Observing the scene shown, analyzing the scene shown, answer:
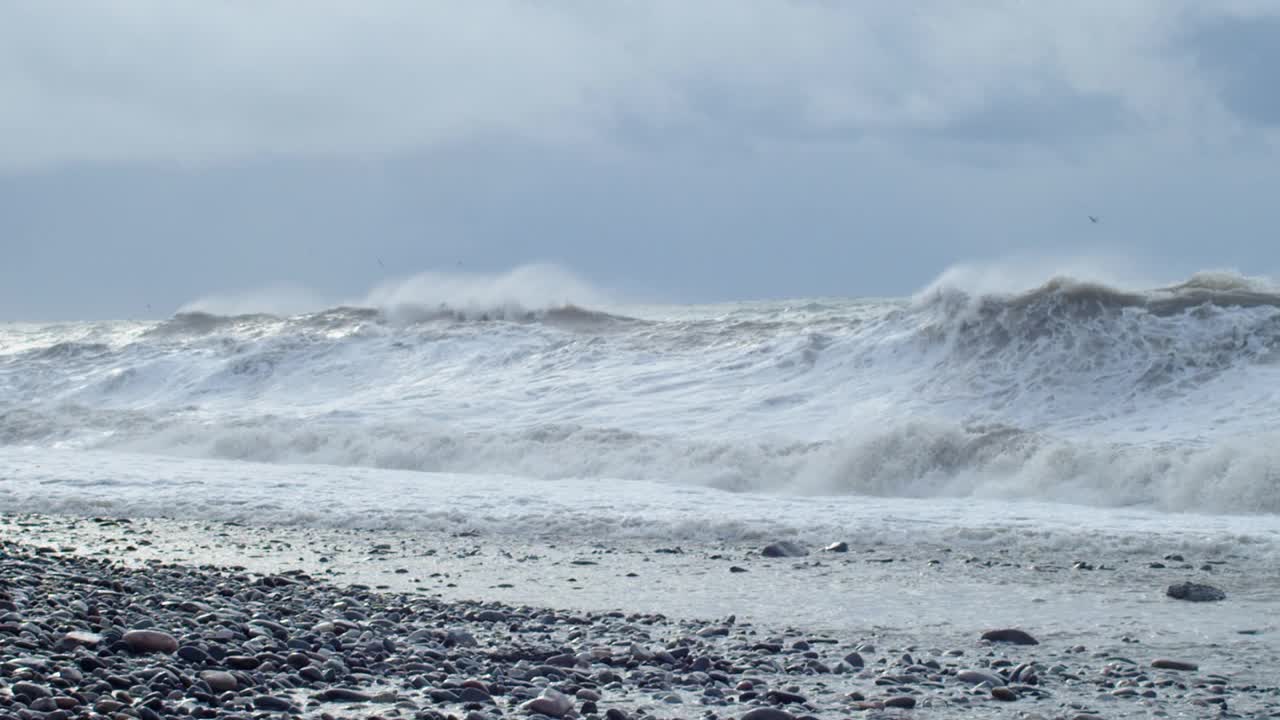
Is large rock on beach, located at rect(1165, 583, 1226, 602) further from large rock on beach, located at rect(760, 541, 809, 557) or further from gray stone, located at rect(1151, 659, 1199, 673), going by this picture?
large rock on beach, located at rect(760, 541, 809, 557)

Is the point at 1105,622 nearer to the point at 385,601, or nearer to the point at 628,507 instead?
the point at 385,601

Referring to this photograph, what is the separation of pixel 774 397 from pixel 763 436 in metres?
1.74

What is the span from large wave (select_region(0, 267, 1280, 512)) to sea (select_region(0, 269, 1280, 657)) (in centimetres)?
4

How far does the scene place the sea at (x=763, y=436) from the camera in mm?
7449

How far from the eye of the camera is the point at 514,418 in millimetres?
14594

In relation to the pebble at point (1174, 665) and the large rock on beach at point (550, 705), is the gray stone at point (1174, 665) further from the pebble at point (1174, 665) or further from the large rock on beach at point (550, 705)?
the large rock on beach at point (550, 705)

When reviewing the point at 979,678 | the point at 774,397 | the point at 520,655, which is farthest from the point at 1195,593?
the point at 774,397

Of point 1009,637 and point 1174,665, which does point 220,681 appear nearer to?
point 1009,637

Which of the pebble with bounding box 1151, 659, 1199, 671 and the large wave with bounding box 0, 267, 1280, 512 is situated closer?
the pebble with bounding box 1151, 659, 1199, 671

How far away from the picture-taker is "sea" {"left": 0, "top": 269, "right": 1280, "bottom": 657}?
7.45 meters

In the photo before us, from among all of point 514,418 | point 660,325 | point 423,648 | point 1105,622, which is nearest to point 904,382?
point 514,418

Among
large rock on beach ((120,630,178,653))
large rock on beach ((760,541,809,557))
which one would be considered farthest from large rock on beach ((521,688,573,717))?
large rock on beach ((760,541,809,557))

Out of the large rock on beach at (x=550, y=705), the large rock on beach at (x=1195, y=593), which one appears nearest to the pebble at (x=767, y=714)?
the large rock on beach at (x=550, y=705)

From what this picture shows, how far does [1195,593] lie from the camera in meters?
5.93
